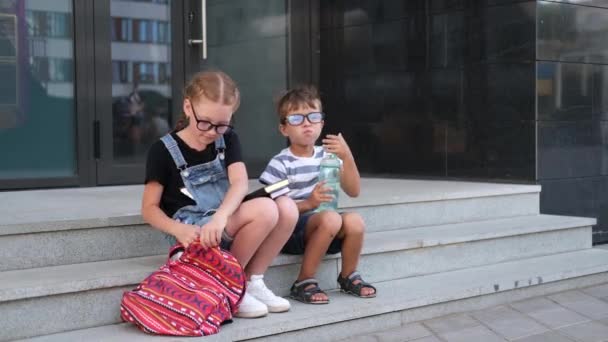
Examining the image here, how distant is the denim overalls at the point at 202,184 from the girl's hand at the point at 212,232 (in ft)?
0.53

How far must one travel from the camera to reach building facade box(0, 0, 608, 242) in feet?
16.9

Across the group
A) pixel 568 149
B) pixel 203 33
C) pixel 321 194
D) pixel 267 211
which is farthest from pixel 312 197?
pixel 568 149

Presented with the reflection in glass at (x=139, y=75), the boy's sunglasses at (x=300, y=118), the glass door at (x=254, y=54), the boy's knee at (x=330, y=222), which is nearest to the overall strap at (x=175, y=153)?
the boy's sunglasses at (x=300, y=118)

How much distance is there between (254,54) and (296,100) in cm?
295

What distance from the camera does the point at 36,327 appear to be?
2.75 metres

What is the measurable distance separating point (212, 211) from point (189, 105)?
0.42 metres

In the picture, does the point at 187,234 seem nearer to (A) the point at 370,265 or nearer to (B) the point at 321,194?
(B) the point at 321,194

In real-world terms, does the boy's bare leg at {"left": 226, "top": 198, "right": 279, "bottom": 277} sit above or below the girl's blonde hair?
below

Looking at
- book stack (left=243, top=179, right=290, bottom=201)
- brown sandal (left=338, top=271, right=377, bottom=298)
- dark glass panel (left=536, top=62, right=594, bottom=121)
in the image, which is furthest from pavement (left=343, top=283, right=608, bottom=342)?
dark glass panel (left=536, top=62, right=594, bottom=121)

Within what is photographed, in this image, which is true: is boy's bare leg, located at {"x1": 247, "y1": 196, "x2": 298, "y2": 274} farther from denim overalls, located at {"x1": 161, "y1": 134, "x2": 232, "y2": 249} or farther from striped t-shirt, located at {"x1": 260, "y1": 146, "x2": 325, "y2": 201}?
striped t-shirt, located at {"x1": 260, "y1": 146, "x2": 325, "y2": 201}

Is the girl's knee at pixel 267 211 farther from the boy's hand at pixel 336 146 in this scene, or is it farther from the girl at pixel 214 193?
the boy's hand at pixel 336 146

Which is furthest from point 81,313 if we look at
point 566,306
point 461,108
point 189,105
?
point 461,108

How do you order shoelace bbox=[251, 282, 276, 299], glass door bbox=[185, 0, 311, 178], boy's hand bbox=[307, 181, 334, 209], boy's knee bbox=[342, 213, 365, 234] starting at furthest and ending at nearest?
1. glass door bbox=[185, 0, 311, 178]
2. boy's knee bbox=[342, 213, 365, 234]
3. boy's hand bbox=[307, 181, 334, 209]
4. shoelace bbox=[251, 282, 276, 299]

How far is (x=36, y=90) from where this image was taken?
200 inches
